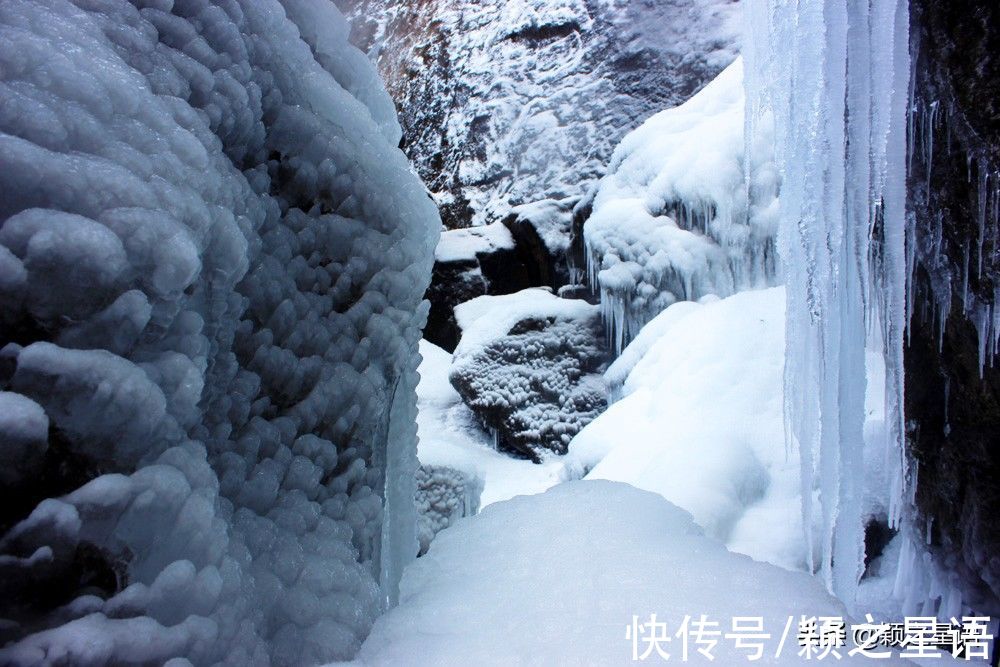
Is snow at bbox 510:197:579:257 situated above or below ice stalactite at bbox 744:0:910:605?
below

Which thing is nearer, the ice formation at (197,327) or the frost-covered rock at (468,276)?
the ice formation at (197,327)

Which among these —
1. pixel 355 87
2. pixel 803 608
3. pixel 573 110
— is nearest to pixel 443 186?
pixel 573 110

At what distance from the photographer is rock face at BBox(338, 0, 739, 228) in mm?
10125

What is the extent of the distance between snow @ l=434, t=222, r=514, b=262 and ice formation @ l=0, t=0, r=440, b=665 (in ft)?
26.6

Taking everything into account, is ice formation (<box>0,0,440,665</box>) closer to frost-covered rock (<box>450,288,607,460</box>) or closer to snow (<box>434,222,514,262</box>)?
frost-covered rock (<box>450,288,607,460</box>)

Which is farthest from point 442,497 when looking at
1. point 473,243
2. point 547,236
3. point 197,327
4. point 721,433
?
point 473,243

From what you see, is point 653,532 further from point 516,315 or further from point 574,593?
point 516,315

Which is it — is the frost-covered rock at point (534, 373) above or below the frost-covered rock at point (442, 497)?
below

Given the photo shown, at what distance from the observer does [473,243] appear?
10000 mm

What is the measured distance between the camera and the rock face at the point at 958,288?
6.37ft

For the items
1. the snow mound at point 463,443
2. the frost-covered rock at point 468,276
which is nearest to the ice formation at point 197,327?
the snow mound at point 463,443

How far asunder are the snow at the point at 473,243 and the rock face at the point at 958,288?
763 cm

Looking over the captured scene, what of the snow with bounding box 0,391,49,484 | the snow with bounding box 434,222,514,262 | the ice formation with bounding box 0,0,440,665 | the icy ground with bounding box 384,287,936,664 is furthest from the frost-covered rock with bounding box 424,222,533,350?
the snow with bounding box 0,391,49,484

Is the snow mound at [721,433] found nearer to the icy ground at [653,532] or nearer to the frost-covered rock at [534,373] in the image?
the icy ground at [653,532]
